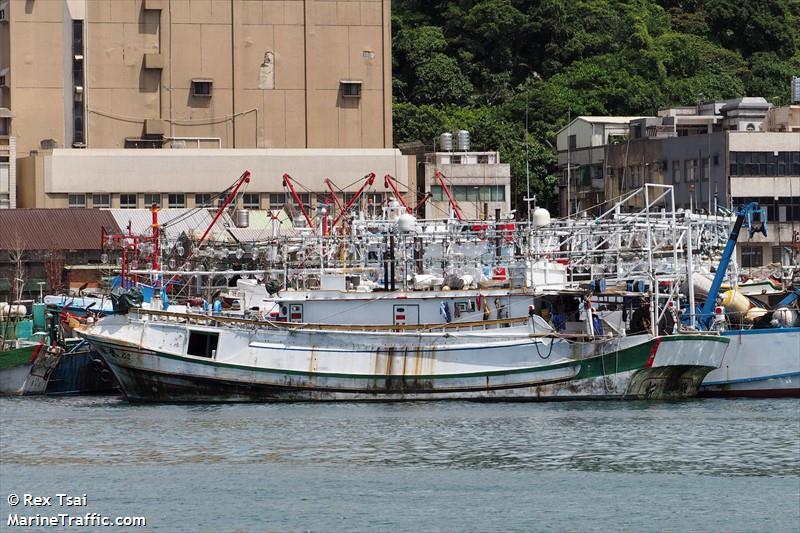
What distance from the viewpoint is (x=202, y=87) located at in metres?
101

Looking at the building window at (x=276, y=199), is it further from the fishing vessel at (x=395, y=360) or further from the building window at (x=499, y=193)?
the fishing vessel at (x=395, y=360)

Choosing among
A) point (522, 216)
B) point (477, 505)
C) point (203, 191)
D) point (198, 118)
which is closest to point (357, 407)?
point (477, 505)

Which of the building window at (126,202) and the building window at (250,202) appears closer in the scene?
the building window at (126,202)

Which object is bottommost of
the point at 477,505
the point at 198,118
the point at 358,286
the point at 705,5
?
Result: the point at 477,505

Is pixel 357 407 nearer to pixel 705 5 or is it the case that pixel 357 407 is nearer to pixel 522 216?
pixel 522 216

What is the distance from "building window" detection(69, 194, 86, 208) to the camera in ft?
305

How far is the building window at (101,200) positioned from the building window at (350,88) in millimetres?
15705

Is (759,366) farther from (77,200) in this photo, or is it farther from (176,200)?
(77,200)

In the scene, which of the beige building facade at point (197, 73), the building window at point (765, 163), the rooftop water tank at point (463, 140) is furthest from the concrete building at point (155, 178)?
the building window at point (765, 163)

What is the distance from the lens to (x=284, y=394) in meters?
56.3

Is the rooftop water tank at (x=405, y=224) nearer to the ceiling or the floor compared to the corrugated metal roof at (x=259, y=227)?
nearer to the floor

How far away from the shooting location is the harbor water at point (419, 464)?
39219 millimetres

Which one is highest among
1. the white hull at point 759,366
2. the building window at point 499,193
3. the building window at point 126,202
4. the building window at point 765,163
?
the building window at point 765,163

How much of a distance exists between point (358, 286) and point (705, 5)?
7559 cm
